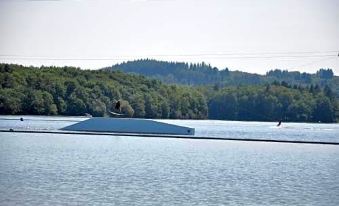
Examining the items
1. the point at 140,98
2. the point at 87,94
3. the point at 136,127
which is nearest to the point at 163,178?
the point at 136,127

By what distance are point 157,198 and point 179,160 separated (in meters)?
18.2

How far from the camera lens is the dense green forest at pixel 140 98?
126 metres

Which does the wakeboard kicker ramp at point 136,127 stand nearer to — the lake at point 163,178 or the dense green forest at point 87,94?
the lake at point 163,178

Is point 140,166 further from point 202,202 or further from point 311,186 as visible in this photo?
point 202,202

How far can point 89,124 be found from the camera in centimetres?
7944

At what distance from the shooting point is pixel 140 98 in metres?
142

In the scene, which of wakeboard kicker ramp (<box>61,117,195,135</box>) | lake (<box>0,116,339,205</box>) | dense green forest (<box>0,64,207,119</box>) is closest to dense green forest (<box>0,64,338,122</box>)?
dense green forest (<box>0,64,207,119</box>)

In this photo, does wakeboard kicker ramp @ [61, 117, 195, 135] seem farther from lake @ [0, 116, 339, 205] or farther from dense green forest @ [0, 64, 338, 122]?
dense green forest @ [0, 64, 338, 122]

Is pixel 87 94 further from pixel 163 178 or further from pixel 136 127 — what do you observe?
pixel 163 178

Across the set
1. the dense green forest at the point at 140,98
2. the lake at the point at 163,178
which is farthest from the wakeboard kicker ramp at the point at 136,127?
the dense green forest at the point at 140,98

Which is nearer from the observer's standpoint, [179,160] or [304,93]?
[179,160]

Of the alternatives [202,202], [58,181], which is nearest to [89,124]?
[58,181]

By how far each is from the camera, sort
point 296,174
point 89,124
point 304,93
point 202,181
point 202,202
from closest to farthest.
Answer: point 202,202, point 202,181, point 296,174, point 89,124, point 304,93

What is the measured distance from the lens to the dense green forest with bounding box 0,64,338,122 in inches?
4946
